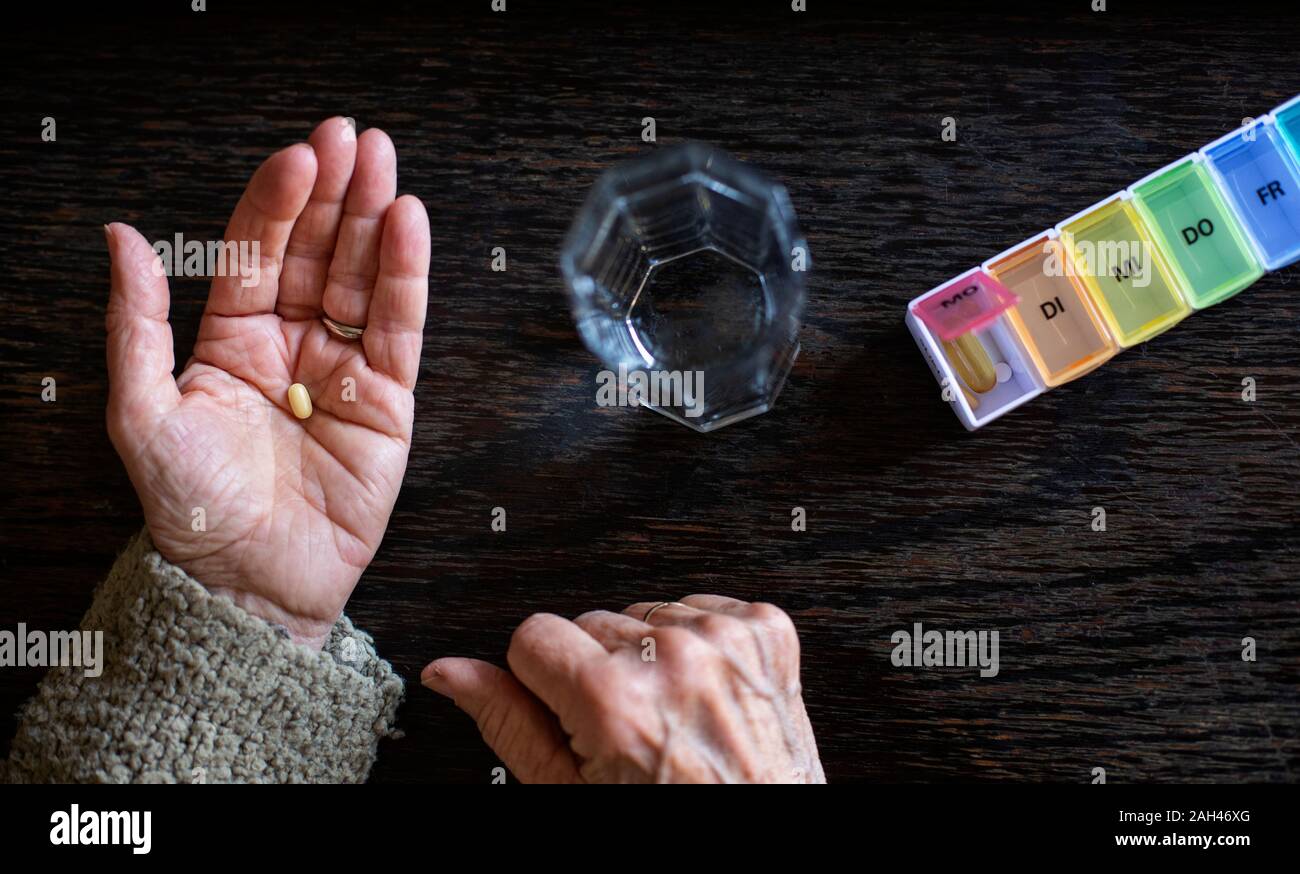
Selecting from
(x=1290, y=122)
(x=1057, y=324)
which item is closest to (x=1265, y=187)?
(x=1290, y=122)

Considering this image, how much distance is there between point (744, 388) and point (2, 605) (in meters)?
0.74

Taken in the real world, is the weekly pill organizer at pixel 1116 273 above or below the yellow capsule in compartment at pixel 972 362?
above

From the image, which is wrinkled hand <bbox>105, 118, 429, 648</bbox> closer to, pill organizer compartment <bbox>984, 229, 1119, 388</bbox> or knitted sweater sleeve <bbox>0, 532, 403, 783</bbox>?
knitted sweater sleeve <bbox>0, 532, 403, 783</bbox>

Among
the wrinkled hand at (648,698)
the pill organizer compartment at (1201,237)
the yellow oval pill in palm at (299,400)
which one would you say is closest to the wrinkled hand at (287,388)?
the yellow oval pill in palm at (299,400)

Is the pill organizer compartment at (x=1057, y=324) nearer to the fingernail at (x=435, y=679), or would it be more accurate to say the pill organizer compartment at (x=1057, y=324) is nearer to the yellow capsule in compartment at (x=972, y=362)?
the yellow capsule in compartment at (x=972, y=362)

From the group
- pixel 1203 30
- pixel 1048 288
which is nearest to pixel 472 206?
pixel 1048 288

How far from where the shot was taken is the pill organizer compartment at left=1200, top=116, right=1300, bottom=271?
3.01 ft

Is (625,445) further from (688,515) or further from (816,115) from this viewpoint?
(816,115)

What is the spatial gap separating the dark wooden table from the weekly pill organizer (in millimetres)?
46

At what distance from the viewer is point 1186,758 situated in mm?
950

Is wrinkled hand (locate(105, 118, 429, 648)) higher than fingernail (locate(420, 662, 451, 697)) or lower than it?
higher

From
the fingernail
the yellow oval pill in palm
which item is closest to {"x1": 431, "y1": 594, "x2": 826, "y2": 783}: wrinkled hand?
the fingernail

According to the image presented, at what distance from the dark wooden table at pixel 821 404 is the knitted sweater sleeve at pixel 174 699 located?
9 centimetres

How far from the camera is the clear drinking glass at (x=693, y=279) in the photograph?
0.96m
